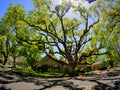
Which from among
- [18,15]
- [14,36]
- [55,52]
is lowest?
[55,52]

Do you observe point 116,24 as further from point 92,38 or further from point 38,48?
point 38,48

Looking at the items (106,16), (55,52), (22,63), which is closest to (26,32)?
(55,52)

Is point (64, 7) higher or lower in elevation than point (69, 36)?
higher

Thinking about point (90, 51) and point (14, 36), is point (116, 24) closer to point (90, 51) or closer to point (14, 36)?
point (90, 51)

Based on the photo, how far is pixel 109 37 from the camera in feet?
127

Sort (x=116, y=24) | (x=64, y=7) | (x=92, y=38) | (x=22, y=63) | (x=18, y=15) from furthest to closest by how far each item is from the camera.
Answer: (x=22, y=63) < (x=92, y=38) < (x=18, y=15) < (x=64, y=7) < (x=116, y=24)

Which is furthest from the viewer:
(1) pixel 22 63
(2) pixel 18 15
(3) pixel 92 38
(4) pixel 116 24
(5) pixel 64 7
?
(1) pixel 22 63

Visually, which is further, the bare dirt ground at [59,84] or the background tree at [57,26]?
the background tree at [57,26]

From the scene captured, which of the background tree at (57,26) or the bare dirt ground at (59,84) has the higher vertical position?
the background tree at (57,26)

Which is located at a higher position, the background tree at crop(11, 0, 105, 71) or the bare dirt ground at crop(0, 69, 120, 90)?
the background tree at crop(11, 0, 105, 71)

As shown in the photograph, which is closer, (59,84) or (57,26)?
(59,84)

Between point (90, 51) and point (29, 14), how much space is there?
43.3ft

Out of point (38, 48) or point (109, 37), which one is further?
point (38, 48)

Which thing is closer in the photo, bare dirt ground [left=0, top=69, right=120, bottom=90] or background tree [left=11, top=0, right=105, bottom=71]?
bare dirt ground [left=0, top=69, right=120, bottom=90]
